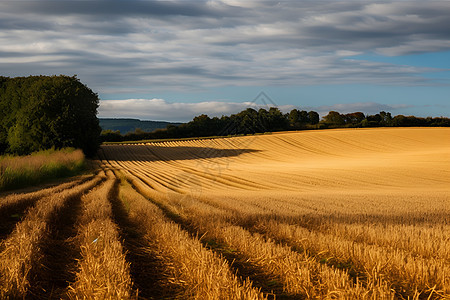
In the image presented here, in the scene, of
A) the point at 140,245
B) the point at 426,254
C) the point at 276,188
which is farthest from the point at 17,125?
the point at 426,254

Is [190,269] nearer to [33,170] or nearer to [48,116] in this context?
[33,170]

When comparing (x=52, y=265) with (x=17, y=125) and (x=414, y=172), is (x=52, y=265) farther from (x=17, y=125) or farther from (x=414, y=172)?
(x=17, y=125)

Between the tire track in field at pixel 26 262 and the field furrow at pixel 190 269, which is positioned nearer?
the field furrow at pixel 190 269

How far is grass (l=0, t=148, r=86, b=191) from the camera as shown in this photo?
20758 mm

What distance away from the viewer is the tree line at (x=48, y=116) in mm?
50812

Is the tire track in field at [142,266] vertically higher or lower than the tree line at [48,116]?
lower

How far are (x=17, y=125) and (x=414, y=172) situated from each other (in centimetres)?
4400

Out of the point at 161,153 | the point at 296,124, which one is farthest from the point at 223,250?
the point at 296,124

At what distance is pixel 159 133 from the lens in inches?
3666

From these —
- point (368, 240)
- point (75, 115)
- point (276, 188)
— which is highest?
point (75, 115)

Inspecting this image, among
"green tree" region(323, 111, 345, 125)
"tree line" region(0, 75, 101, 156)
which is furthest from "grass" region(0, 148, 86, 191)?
"green tree" region(323, 111, 345, 125)

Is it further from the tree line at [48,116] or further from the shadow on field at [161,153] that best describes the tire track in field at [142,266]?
the tree line at [48,116]

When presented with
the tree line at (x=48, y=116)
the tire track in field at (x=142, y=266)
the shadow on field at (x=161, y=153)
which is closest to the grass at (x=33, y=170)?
the tire track in field at (x=142, y=266)

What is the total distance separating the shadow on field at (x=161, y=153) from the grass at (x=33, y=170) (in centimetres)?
1877
